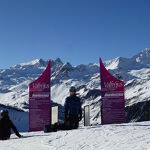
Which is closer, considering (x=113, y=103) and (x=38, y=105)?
(x=113, y=103)

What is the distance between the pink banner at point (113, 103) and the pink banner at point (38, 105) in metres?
2.91

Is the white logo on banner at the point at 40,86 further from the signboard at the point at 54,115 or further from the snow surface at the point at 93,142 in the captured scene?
the snow surface at the point at 93,142

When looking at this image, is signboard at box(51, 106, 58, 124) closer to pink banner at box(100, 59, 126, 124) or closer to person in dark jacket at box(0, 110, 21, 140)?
pink banner at box(100, 59, 126, 124)

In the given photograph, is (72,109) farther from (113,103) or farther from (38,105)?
(38,105)

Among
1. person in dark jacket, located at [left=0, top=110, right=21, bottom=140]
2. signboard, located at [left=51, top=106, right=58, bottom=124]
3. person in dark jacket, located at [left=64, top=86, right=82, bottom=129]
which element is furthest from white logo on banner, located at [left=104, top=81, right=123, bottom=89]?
person in dark jacket, located at [left=0, top=110, right=21, bottom=140]

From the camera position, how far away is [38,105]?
803 inches

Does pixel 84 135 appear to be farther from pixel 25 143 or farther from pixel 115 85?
pixel 115 85

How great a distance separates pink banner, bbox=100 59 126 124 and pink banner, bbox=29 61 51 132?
9.54ft

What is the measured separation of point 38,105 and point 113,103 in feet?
12.4

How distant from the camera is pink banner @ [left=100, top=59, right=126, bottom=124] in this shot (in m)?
19.6

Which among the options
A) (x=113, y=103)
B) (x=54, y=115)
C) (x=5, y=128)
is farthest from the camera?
(x=54, y=115)

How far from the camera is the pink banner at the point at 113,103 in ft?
64.2

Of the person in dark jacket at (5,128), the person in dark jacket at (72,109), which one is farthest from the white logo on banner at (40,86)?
the person in dark jacket at (5,128)

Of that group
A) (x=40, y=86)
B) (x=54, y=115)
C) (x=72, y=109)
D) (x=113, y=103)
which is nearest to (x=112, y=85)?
(x=113, y=103)
